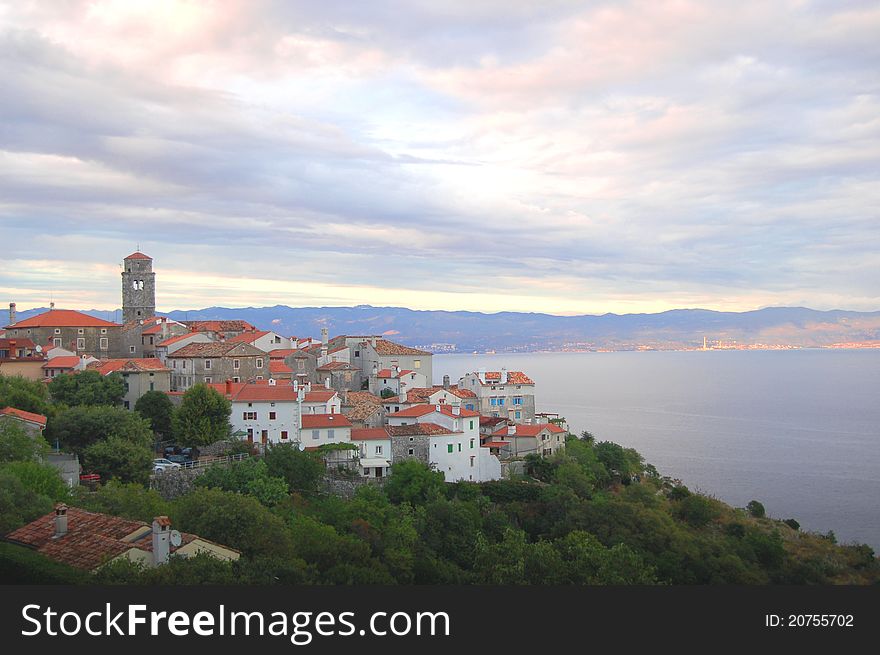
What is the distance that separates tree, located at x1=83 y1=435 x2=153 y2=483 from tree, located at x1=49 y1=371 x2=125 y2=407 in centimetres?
1012

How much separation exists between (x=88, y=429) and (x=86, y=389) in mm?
8337

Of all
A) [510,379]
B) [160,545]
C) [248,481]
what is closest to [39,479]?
[248,481]

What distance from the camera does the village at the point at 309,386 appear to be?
4366cm

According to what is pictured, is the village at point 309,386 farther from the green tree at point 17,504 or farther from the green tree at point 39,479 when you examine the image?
the green tree at point 17,504

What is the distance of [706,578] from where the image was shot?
36.5 m

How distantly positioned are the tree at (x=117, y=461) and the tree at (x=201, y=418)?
15.8 feet

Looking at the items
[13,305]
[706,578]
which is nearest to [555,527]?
[706,578]

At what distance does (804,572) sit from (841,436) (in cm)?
6177

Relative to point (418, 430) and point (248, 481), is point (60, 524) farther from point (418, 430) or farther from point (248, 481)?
point (418, 430)

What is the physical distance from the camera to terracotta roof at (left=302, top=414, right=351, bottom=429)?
4372 centimetres

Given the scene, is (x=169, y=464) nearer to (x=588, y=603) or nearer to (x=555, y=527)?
(x=555, y=527)

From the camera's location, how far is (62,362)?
55500mm

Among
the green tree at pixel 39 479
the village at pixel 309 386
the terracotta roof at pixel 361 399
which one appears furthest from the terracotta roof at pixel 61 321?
the green tree at pixel 39 479

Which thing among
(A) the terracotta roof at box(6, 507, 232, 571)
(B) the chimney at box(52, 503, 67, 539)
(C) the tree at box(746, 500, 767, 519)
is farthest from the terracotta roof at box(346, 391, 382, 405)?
(B) the chimney at box(52, 503, 67, 539)
